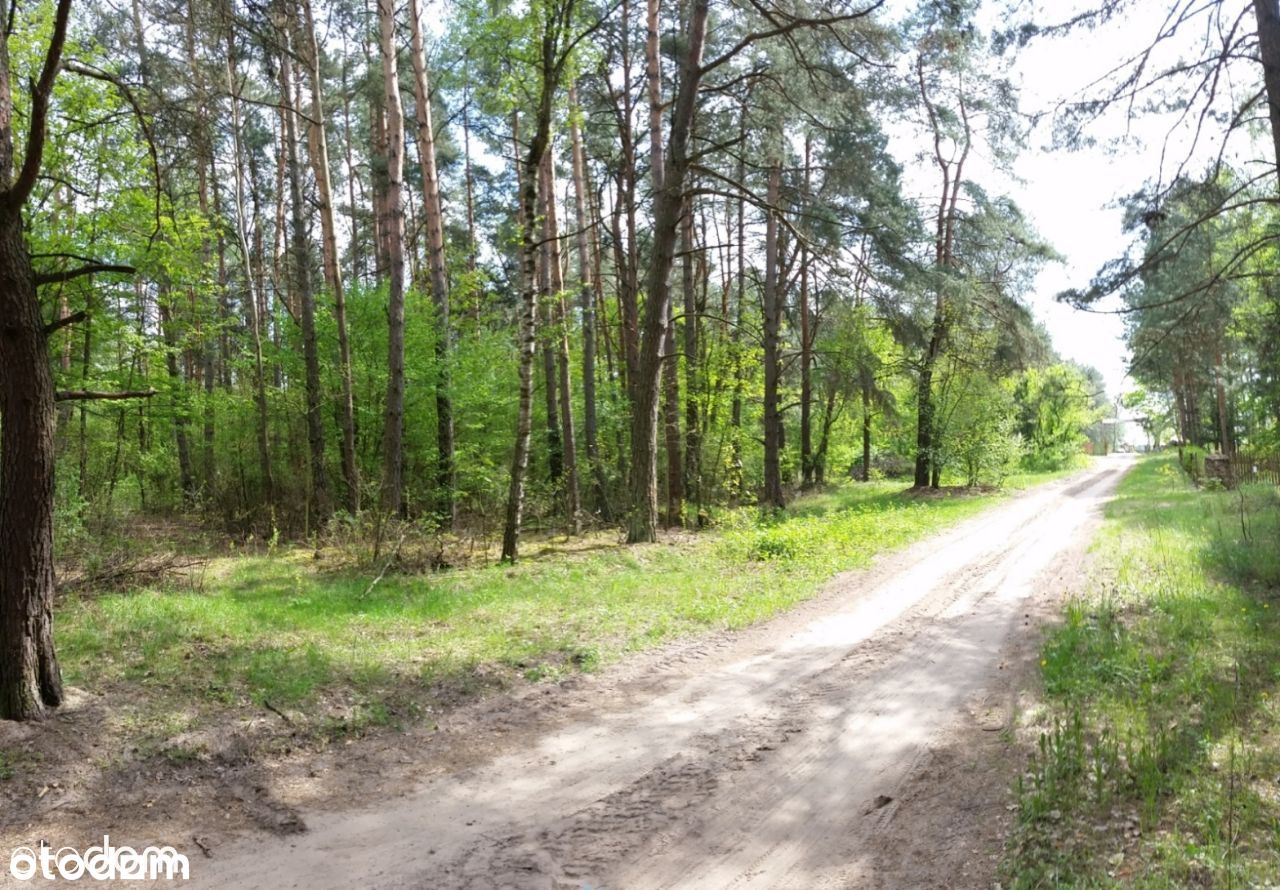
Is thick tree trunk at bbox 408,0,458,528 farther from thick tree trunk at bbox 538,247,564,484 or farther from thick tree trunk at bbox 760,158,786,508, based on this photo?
thick tree trunk at bbox 760,158,786,508

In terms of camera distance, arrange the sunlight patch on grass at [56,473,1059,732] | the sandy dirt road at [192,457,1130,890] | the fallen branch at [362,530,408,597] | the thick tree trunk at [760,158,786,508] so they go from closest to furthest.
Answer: the sandy dirt road at [192,457,1130,890] < the sunlight patch on grass at [56,473,1059,732] < the fallen branch at [362,530,408,597] < the thick tree trunk at [760,158,786,508]

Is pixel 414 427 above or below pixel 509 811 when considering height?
above

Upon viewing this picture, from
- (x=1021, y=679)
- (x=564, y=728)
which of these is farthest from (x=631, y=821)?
(x=1021, y=679)

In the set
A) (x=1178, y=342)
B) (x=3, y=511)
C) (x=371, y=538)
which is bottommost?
(x=371, y=538)

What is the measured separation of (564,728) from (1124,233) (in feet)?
34.0

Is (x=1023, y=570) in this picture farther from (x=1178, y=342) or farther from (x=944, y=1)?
(x=944, y=1)

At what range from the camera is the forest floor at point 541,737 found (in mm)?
4277

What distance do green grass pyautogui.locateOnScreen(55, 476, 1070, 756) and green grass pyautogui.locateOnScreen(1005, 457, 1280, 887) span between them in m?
3.73

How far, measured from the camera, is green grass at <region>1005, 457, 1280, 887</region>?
3818mm

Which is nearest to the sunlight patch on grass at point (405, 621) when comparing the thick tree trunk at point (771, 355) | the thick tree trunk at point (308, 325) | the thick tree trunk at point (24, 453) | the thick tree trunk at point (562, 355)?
the thick tree trunk at point (24, 453)

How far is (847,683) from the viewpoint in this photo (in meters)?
6.94


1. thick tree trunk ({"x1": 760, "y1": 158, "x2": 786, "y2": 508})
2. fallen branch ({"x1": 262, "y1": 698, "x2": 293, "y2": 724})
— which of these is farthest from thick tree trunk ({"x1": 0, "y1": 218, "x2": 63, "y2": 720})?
thick tree trunk ({"x1": 760, "y1": 158, "x2": 786, "y2": 508})

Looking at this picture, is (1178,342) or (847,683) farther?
(1178,342)

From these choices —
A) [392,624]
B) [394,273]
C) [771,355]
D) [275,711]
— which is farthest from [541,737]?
[771,355]
